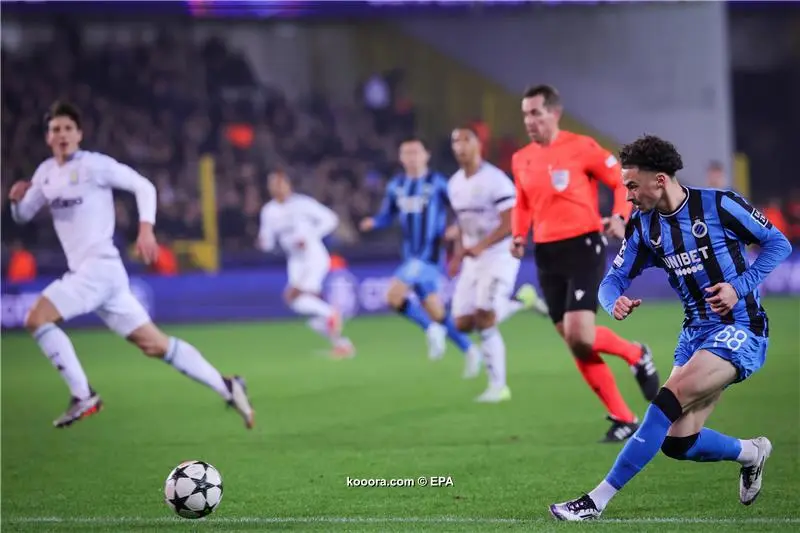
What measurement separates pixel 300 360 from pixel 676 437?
333 inches

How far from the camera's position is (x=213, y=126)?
2228 cm

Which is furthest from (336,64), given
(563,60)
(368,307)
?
(368,307)

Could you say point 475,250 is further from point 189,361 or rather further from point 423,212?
point 189,361

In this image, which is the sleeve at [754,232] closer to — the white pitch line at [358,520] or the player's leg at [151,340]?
the white pitch line at [358,520]

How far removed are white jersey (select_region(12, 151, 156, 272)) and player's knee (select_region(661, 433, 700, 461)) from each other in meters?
3.96

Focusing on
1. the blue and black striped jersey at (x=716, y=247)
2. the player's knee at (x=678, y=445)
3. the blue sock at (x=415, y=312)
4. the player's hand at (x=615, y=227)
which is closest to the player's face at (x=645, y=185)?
the blue and black striped jersey at (x=716, y=247)

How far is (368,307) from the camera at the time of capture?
754 inches

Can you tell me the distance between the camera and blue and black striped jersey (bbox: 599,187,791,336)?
18.0ft

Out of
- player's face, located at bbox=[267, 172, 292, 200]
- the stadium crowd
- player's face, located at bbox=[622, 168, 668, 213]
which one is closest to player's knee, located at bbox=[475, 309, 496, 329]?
player's face, located at bbox=[622, 168, 668, 213]

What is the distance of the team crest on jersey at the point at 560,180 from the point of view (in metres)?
7.92

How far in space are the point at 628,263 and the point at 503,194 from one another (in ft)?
14.6

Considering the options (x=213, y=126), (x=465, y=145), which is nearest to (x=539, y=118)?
(x=465, y=145)

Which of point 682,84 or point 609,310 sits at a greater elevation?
point 682,84

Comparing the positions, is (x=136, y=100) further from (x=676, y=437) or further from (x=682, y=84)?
(x=676, y=437)
